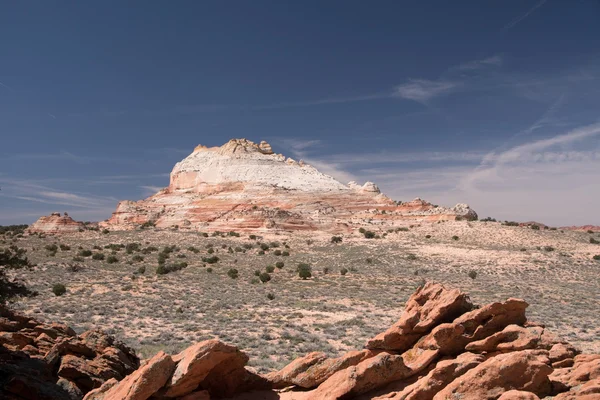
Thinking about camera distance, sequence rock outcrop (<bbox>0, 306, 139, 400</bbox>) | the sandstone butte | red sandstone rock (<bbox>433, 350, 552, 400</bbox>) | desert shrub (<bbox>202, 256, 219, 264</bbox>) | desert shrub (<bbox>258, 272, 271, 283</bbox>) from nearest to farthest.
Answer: red sandstone rock (<bbox>433, 350, 552, 400</bbox>) < the sandstone butte < rock outcrop (<bbox>0, 306, 139, 400</bbox>) < desert shrub (<bbox>258, 272, 271, 283</bbox>) < desert shrub (<bbox>202, 256, 219, 264</bbox>)

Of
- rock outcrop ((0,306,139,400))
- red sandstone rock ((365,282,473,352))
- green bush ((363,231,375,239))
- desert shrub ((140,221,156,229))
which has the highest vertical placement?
desert shrub ((140,221,156,229))

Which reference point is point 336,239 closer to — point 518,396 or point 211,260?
point 211,260

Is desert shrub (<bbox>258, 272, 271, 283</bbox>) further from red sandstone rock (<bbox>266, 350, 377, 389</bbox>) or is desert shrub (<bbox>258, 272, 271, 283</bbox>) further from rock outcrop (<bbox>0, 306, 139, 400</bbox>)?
red sandstone rock (<bbox>266, 350, 377, 389</bbox>)

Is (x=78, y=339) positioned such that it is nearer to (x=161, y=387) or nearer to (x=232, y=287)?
(x=161, y=387)

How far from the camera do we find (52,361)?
8547 millimetres

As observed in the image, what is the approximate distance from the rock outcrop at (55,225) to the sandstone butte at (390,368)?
2353 inches

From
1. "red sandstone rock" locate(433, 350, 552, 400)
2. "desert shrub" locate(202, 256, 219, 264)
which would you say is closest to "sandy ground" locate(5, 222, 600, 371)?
"desert shrub" locate(202, 256, 219, 264)

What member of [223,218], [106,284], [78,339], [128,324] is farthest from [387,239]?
[78,339]

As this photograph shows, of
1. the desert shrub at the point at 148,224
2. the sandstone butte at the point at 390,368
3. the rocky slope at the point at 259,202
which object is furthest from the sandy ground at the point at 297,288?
the desert shrub at the point at 148,224

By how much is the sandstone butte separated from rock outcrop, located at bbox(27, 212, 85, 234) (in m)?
59.8

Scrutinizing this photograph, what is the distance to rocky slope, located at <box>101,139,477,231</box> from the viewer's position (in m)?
58.1

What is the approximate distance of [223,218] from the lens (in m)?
60.5

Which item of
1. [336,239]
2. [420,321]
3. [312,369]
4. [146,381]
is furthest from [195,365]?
[336,239]

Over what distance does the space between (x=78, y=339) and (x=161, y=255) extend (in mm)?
26060
